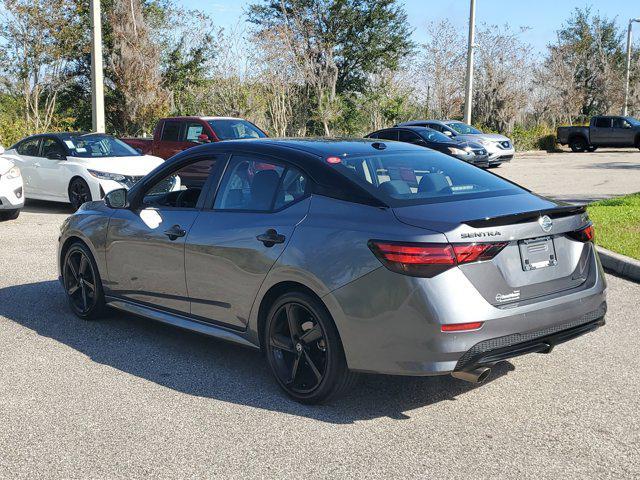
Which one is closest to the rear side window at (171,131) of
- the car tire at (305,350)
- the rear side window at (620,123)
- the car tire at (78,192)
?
the car tire at (78,192)

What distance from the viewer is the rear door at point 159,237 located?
5.54 m

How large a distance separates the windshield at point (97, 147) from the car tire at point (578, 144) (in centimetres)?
2614

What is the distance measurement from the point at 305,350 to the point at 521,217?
58.3 inches

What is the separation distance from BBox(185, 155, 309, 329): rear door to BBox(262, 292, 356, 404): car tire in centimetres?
25

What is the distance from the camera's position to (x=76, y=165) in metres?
14.0

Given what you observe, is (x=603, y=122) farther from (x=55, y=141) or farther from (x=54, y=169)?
(x=54, y=169)

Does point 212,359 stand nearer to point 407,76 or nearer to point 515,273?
point 515,273

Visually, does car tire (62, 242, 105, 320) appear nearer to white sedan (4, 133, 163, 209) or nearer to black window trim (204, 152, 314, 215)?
black window trim (204, 152, 314, 215)

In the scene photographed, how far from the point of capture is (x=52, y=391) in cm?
495

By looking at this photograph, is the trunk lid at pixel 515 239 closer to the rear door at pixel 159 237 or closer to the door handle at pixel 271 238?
the door handle at pixel 271 238

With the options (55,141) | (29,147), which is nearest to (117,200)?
(55,141)

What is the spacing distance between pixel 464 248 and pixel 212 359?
230cm

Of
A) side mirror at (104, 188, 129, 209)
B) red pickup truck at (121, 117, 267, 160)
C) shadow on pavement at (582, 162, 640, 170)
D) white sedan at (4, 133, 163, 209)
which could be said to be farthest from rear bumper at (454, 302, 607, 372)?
shadow on pavement at (582, 162, 640, 170)

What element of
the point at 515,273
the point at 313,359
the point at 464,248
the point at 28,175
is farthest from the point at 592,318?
the point at 28,175
